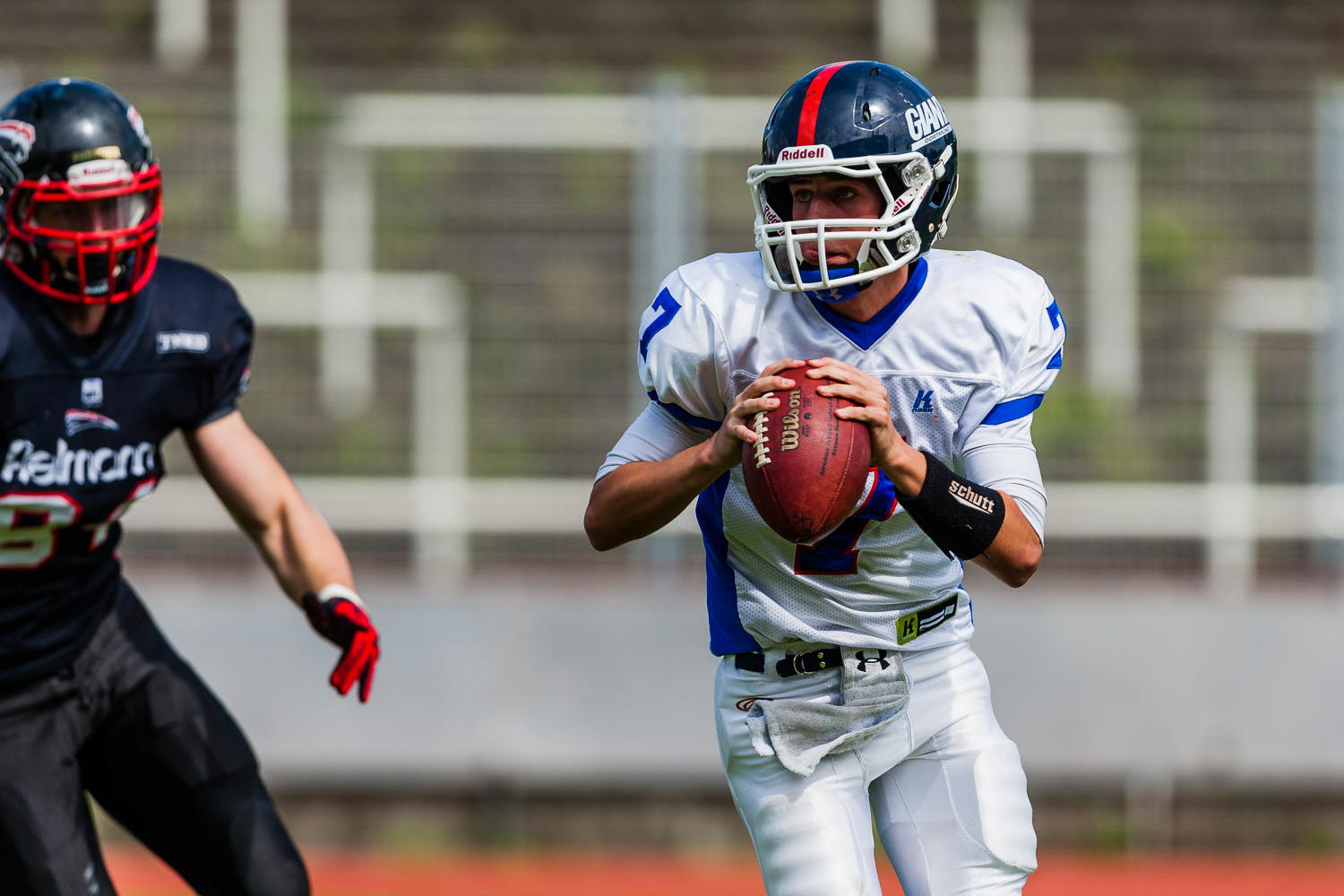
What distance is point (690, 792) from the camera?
6.07 m

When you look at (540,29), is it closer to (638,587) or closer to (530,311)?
(530,311)

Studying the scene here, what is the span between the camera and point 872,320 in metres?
2.88

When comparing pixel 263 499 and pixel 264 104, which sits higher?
pixel 264 104

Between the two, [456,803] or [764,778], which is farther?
[456,803]

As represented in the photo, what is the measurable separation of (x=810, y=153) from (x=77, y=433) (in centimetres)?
162

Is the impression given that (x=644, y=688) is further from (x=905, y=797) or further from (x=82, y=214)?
(x=82, y=214)

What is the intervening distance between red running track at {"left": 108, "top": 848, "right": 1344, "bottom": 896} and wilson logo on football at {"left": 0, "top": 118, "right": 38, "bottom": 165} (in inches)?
127

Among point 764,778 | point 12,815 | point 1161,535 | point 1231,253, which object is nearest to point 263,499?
point 12,815

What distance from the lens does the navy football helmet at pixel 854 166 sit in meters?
2.75

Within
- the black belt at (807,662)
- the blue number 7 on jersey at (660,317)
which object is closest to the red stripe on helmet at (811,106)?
the blue number 7 on jersey at (660,317)

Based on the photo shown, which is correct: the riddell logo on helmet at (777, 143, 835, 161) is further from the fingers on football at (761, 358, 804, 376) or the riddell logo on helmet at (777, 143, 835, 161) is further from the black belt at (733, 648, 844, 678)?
the black belt at (733, 648, 844, 678)

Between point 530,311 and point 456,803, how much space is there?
6.53 ft

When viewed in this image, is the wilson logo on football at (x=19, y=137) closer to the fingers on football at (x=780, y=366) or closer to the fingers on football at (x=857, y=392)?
the fingers on football at (x=780, y=366)

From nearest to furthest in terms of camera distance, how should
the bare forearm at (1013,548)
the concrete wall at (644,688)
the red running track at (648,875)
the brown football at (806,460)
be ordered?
1. the brown football at (806,460)
2. the bare forearm at (1013,548)
3. the red running track at (648,875)
4. the concrete wall at (644,688)
